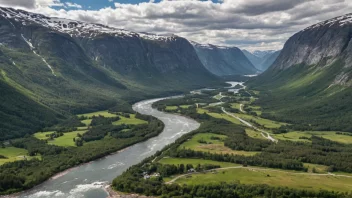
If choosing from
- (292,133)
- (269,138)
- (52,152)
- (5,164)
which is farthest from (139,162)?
(292,133)

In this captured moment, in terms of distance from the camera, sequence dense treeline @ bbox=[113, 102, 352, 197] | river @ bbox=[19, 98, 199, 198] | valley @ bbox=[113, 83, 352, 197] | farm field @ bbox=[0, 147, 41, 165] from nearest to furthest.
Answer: dense treeline @ bbox=[113, 102, 352, 197] → river @ bbox=[19, 98, 199, 198] → valley @ bbox=[113, 83, 352, 197] → farm field @ bbox=[0, 147, 41, 165]

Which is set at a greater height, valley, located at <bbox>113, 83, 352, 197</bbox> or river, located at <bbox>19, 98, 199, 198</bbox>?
valley, located at <bbox>113, 83, 352, 197</bbox>

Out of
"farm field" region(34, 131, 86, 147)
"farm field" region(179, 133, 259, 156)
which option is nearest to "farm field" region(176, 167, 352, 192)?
"farm field" region(179, 133, 259, 156)

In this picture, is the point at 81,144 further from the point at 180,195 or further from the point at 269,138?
the point at 269,138

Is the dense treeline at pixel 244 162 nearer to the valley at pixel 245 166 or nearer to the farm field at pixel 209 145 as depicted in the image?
the valley at pixel 245 166

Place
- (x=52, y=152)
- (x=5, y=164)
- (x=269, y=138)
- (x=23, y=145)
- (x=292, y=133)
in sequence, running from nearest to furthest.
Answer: (x=5, y=164), (x=52, y=152), (x=23, y=145), (x=269, y=138), (x=292, y=133)

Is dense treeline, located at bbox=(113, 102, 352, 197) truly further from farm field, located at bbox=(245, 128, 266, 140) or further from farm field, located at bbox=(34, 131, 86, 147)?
farm field, located at bbox=(34, 131, 86, 147)

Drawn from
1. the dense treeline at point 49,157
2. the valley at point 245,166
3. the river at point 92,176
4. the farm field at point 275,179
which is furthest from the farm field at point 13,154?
the farm field at point 275,179
